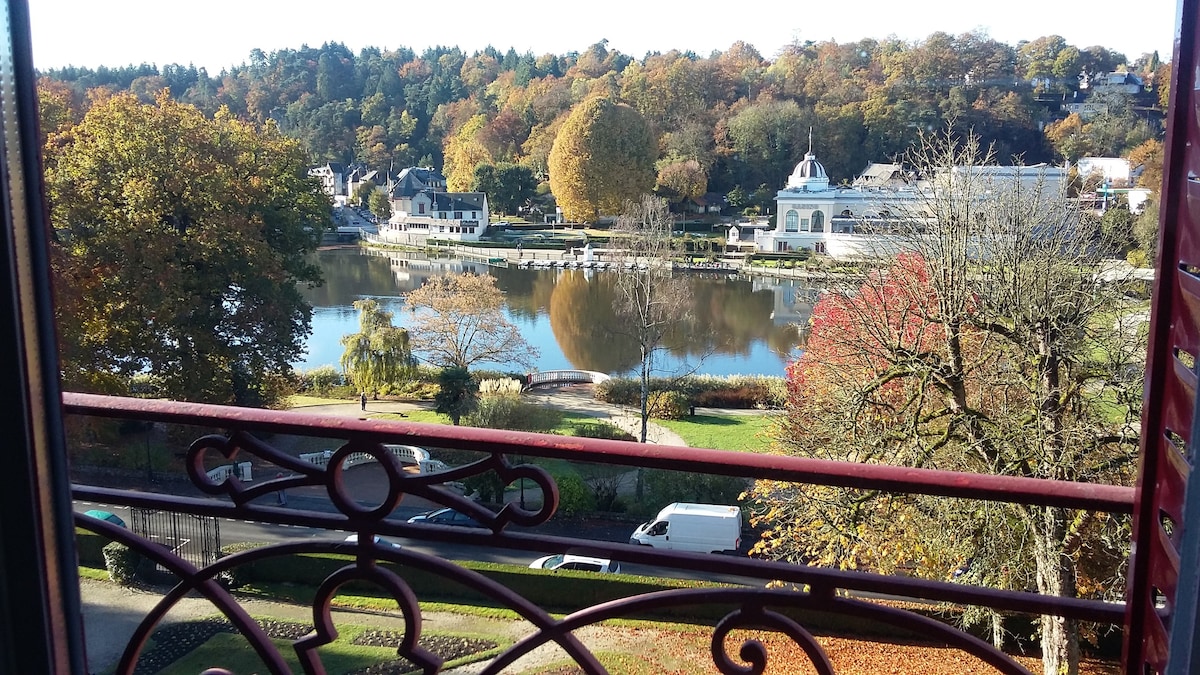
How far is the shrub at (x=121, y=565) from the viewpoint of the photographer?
6.71 meters

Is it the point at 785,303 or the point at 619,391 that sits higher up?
the point at 785,303

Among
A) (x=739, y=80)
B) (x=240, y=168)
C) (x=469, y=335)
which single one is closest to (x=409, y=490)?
(x=240, y=168)

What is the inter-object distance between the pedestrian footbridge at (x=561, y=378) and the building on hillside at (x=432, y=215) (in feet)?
65.1

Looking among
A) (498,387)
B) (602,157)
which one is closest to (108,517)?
(498,387)

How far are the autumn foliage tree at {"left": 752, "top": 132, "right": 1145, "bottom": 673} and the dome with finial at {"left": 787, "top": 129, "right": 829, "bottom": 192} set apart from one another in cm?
2180

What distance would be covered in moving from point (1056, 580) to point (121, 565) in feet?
20.7

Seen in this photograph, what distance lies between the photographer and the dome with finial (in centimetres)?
3016

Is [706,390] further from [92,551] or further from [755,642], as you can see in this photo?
[755,642]

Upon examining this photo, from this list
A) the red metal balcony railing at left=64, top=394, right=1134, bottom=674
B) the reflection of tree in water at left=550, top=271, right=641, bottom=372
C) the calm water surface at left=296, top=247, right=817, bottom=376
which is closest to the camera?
the red metal balcony railing at left=64, top=394, right=1134, bottom=674

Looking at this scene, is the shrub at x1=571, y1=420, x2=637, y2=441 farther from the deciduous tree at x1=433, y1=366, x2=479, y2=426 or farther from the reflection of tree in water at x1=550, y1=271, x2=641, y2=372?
the reflection of tree in water at x1=550, y1=271, x2=641, y2=372

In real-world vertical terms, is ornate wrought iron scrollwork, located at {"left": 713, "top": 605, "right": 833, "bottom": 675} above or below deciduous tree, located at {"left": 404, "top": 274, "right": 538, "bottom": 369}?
above

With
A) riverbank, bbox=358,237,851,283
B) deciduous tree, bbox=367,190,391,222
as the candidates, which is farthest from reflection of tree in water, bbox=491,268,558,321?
deciduous tree, bbox=367,190,391,222

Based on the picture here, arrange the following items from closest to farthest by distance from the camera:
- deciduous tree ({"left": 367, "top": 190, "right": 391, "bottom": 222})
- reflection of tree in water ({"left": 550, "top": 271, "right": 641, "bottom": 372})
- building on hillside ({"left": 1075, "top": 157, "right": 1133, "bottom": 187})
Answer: building on hillside ({"left": 1075, "top": 157, "right": 1133, "bottom": 187})
reflection of tree in water ({"left": 550, "top": 271, "right": 641, "bottom": 372})
deciduous tree ({"left": 367, "top": 190, "right": 391, "bottom": 222})

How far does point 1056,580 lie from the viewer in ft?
19.1
